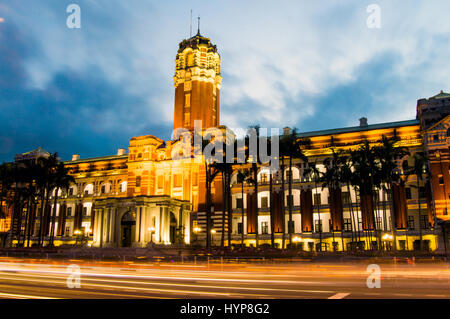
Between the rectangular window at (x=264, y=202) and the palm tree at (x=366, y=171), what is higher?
the palm tree at (x=366, y=171)

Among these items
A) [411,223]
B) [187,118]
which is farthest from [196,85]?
[411,223]

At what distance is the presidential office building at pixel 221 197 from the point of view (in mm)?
61250

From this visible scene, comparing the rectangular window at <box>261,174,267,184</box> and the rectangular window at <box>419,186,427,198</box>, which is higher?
the rectangular window at <box>261,174,267,184</box>

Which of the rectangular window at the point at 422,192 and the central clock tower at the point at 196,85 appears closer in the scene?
the rectangular window at the point at 422,192

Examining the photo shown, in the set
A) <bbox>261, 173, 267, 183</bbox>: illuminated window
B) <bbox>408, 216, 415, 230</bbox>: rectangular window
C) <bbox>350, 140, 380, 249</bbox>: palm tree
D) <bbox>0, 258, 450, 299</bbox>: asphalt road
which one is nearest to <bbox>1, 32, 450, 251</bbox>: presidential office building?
<bbox>408, 216, 415, 230</bbox>: rectangular window

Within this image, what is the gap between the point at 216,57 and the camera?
91062 mm

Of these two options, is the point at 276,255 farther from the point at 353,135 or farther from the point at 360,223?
the point at 353,135

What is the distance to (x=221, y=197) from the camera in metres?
74.0

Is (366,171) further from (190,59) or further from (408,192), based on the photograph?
(190,59)

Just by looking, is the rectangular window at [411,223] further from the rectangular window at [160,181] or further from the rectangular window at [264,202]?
the rectangular window at [160,181]

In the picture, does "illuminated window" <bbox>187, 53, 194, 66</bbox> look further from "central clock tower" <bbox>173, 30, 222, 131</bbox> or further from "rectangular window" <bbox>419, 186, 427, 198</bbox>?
"rectangular window" <bbox>419, 186, 427, 198</bbox>

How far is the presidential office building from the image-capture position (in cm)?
6125

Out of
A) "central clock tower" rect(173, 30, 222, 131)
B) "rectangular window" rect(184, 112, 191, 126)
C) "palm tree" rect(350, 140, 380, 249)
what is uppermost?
"central clock tower" rect(173, 30, 222, 131)

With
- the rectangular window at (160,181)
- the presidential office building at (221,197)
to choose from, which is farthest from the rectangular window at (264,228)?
the rectangular window at (160,181)
